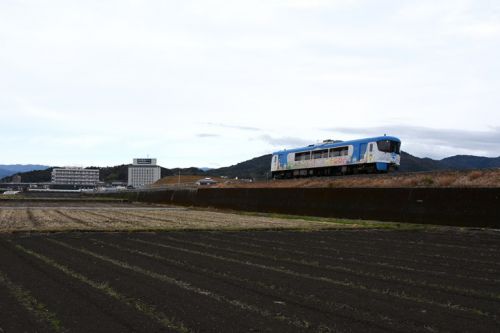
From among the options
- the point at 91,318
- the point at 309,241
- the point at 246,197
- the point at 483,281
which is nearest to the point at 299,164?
the point at 246,197

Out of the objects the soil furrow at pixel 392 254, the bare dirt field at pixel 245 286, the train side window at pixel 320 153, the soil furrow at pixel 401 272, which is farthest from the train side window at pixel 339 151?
the soil furrow at pixel 401 272

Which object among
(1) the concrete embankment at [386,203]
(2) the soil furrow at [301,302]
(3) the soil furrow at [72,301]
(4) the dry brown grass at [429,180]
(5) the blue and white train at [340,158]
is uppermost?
(5) the blue and white train at [340,158]

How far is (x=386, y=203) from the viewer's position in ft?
89.9

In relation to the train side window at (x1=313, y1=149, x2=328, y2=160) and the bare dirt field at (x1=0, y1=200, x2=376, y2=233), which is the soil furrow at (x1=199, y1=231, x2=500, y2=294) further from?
the train side window at (x1=313, y1=149, x2=328, y2=160)

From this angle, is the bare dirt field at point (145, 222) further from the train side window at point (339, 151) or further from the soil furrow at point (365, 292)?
the train side window at point (339, 151)

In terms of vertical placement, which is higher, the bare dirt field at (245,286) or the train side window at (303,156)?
the train side window at (303,156)

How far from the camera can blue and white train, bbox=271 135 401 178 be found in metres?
39.2

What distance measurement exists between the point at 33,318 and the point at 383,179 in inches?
1115

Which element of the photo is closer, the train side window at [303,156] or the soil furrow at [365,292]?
the soil furrow at [365,292]

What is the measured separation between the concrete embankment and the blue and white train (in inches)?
281

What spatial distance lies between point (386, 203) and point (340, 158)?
52.2ft

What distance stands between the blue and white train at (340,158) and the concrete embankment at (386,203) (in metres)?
7.14

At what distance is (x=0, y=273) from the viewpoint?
9797 mm

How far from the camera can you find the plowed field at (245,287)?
6363mm
